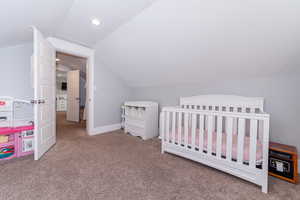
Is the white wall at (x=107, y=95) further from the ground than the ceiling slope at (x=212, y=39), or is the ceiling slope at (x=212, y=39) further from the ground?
the ceiling slope at (x=212, y=39)

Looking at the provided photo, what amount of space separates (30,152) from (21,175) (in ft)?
2.24

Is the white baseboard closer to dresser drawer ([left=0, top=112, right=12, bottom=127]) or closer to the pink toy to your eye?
the pink toy

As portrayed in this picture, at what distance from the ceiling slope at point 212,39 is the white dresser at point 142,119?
81cm

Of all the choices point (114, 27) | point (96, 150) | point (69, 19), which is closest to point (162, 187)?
point (96, 150)

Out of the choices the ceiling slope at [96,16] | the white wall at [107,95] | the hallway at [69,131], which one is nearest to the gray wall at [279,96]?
the ceiling slope at [96,16]

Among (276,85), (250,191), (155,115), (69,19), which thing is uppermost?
(69,19)

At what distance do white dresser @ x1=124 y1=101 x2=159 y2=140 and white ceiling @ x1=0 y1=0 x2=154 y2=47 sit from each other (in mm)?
1596

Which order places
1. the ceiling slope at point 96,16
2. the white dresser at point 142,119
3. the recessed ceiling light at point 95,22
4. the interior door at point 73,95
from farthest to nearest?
the interior door at point 73,95
the white dresser at point 142,119
the recessed ceiling light at point 95,22
the ceiling slope at point 96,16

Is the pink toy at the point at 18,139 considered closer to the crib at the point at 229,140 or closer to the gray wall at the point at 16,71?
the gray wall at the point at 16,71

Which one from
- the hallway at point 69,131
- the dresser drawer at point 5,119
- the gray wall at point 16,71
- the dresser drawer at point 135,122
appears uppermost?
the gray wall at point 16,71

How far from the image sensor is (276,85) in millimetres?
1766

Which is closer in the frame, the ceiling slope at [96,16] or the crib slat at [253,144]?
the crib slat at [253,144]

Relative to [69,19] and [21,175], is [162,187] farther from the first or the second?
[69,19]

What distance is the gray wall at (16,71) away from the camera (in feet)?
7.21
